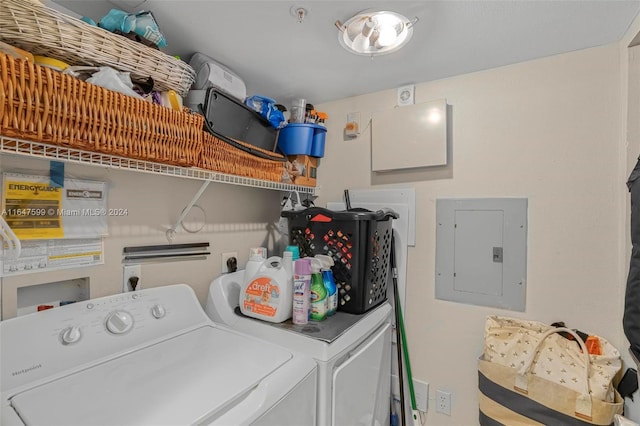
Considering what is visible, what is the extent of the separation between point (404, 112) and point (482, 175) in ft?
1.88

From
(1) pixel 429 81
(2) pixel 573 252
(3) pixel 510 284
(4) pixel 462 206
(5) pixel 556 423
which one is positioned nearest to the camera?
(5) pixel 556 423

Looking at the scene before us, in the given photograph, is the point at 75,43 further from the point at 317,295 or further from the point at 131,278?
the point at 317,295

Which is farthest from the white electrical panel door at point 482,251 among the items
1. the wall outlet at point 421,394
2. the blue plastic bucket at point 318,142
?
the blue plastic bucket at point 318,142

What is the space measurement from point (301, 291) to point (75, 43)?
1141mm

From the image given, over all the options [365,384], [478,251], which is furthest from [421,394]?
[478,251]

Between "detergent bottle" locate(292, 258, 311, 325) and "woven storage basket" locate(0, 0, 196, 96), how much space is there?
906 mm

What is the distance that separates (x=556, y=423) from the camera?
122 centimetres

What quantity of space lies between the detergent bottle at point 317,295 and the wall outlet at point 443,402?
0.91m

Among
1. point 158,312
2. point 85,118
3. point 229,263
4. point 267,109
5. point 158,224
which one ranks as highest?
point 267,109

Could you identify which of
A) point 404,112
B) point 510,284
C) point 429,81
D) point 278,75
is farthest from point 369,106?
point 510,284

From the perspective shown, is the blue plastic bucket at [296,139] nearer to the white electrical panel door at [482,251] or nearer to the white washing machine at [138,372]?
the white electrical panel door at [482,251]

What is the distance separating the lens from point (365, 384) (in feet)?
4.46

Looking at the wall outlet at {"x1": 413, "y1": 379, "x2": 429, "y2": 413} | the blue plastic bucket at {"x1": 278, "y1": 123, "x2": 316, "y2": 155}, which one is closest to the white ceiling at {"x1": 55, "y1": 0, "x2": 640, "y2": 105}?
the blue plastic bucket at {"x1": 278, "y1": 123, "x2": 316, "y2": 155}

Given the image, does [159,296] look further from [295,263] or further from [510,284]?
[510,284]
